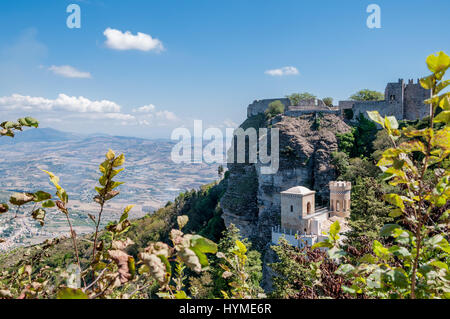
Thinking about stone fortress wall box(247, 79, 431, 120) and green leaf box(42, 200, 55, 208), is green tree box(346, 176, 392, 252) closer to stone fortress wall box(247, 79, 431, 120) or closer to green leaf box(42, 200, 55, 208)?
green leaf box(42, 200, 55, 208)

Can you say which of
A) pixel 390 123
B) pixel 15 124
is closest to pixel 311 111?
pixel 390 123

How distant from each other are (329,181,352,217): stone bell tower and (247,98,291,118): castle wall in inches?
803

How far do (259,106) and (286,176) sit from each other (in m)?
19.6

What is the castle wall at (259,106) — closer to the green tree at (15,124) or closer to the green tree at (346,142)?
the green tree at (346,142)

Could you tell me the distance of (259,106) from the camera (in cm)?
4488

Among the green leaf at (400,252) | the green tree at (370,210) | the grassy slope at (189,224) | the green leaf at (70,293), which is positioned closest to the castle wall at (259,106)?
the grassy slope at (189,224)

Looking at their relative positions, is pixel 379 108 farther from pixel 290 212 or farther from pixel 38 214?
pixel 38 214

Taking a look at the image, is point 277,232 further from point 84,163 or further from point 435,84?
point 84,163

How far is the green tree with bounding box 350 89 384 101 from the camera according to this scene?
1593 inches

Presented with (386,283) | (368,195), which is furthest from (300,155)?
(386,283)

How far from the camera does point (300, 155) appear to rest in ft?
91.0

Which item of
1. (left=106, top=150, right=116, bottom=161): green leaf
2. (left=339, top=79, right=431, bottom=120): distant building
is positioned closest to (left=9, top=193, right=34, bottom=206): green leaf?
(left=106, top=150, right=116, bottom=161): green leaf
